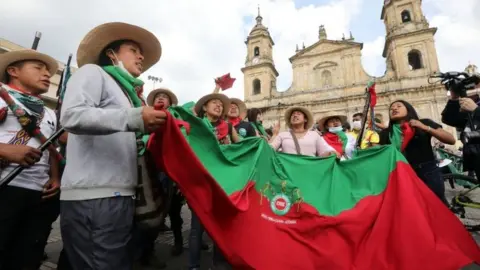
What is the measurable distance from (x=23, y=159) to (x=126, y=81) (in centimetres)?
92

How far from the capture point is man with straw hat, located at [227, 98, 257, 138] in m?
4.17

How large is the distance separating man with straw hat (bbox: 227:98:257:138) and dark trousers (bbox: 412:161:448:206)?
7.67 ft

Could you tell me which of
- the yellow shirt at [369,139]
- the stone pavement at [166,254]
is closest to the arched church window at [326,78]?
the yellow shirt at [369,139]

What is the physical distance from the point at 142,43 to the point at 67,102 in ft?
2.53

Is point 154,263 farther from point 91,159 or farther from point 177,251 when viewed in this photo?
point 91,159

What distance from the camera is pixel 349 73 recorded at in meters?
28.4

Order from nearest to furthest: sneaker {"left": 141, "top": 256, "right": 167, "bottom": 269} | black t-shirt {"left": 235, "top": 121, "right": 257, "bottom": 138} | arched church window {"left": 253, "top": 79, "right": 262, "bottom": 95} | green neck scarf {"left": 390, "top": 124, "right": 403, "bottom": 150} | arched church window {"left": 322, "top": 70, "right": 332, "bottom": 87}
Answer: sneaker {"left": 141, "top": 256, "right": 167, "bottom": 269}, green neck scarf {"left": 390, "top": 124, "right": 403, "bottom": 150}, black t-shirt {"left": 235, "top": 121, "right": 257, "bottom": 138}, arched church window {"left": 322, "top": 70, "right": 332, "bottom": 87}, arched church window {"left": 253, "top": 79, "right": 262, "bottom": 95}

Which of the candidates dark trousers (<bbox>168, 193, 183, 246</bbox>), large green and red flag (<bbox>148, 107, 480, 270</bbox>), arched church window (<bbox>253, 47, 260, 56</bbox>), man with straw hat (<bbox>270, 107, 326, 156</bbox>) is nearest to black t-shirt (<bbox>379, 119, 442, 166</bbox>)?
large green and red flag (<bbox>148, 107, 480, 270</bbox>)

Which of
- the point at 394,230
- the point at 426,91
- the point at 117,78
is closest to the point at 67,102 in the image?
the point at 117,78

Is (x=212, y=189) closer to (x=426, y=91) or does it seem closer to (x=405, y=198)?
(x=405, y=198)

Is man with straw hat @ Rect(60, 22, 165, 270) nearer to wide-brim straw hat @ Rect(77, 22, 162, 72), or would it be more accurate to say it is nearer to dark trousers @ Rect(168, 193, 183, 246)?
wide-brim straw hat @ Rect(77, 22, 162, 72)

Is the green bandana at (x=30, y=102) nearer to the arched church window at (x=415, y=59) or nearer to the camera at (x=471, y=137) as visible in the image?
the camera at (x=471, y=137)

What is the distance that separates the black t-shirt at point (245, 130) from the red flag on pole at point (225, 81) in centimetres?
66

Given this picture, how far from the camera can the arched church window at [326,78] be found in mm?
29469
